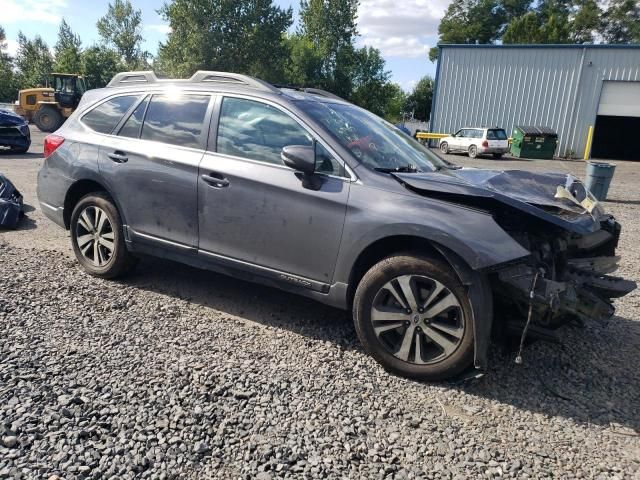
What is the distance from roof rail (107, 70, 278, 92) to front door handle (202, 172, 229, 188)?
2.62 feet

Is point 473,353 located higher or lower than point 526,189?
lower

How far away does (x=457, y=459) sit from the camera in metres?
2.50

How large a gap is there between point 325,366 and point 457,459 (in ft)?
3.59

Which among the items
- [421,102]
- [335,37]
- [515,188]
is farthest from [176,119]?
[421,102]

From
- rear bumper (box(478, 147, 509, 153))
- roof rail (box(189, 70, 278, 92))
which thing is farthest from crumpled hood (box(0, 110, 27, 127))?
rear bumper (box(478, 147, 509, 153))

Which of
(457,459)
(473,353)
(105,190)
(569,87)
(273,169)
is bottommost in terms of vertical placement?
(457,459)

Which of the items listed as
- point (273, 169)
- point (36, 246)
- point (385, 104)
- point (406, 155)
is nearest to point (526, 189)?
point (406, 155)

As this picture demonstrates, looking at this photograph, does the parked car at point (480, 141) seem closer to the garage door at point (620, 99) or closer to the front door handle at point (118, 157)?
the garage door at point (620, 99)

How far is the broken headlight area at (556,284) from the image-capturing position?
9.52 ft

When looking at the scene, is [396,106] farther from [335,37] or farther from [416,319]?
[416,319]

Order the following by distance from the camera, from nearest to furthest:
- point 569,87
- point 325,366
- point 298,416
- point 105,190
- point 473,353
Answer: point 298,416 → point 473,353 → point 325,366 → point 105,190 → point 569,87

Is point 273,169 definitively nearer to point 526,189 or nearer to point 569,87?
point 526,189

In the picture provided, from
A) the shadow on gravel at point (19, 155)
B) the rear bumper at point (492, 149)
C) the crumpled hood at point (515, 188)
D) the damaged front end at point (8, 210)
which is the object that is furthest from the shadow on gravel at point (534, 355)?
the rear bumper at point (492, 149)

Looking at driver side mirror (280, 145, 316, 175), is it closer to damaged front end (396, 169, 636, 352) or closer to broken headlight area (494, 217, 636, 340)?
damaged front end (396, 169, 636, 352)
